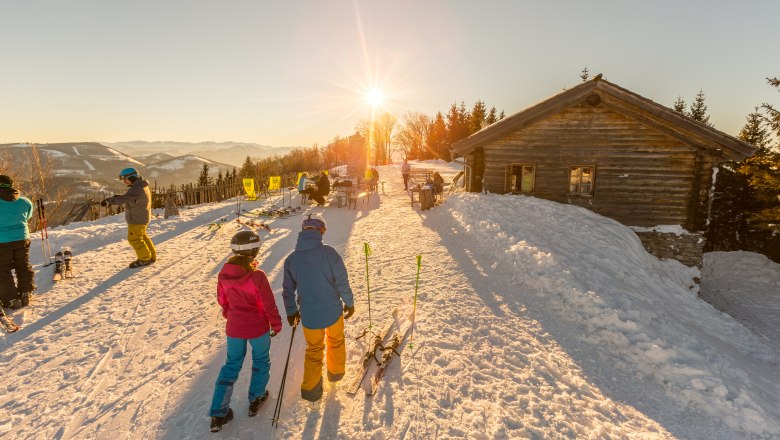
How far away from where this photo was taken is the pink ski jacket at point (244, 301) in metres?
3.36

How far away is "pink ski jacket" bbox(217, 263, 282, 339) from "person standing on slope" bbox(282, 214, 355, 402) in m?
0.27

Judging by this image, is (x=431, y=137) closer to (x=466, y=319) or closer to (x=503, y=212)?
(x=503, y=212)

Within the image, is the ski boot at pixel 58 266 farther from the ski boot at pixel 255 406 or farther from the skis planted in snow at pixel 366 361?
the skis planted in snow at pixel 366 361

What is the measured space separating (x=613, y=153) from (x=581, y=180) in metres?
1.46

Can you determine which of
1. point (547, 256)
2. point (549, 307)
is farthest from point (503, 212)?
point (549, 307)

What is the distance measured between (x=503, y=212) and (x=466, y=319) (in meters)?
6.80

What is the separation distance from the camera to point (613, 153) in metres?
12.9

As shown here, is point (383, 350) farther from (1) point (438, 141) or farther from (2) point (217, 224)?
(1) point (438, 141)

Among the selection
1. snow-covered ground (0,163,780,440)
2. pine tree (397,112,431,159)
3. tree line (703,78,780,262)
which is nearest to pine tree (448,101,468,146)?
pine tree (397,112,431,159)

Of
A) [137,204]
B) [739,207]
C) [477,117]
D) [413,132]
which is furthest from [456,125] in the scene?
[137,204]

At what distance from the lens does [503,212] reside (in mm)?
11672

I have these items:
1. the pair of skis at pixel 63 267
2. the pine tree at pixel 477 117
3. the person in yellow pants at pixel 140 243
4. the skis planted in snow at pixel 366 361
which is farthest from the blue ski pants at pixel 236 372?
the pine tree at pixel 477 117

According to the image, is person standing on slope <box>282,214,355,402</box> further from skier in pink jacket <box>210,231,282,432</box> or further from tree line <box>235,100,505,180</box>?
tree line <box>235,100,505,180</box>

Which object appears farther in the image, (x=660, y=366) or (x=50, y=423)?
A: (x=660, y=366)
